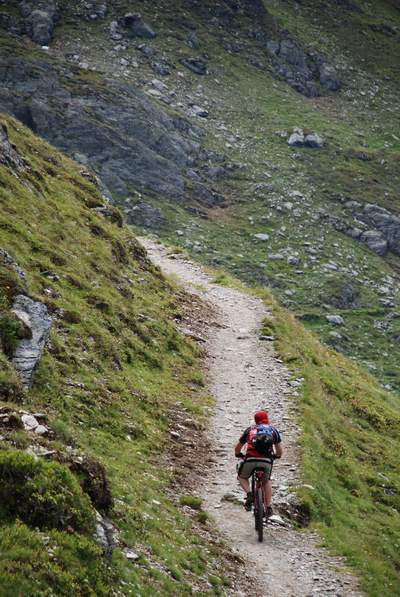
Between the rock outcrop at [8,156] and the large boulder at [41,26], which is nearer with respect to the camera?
the rock outcrop at [8,156]

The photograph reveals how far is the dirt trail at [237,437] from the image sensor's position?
13.3 m

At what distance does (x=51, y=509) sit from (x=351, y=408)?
20.7m

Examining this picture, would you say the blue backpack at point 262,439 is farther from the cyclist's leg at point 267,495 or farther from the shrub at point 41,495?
the shrub at point 41,495

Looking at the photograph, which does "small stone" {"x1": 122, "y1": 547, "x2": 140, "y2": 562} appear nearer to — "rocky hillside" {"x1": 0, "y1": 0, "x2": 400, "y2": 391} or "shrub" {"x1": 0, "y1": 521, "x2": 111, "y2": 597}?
"shrub" {"x1": 0, "y1": 521, "x2": 111, "y2": 597}

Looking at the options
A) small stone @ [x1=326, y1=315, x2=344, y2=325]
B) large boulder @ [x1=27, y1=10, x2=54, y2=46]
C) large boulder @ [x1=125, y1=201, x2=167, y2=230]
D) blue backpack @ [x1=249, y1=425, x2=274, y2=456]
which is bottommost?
small stone @ [x1=326, y1=315, x2=344, y2=325]

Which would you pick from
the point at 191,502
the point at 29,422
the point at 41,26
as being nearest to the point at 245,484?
the point at 191,502

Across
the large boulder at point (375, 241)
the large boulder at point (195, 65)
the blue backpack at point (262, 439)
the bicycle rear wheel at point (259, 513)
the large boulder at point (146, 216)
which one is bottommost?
the large boulder at point (375, 241)

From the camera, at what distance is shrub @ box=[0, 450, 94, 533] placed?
893 cm

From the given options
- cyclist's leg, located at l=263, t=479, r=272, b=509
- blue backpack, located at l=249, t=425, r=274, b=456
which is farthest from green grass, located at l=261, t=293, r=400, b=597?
blue backpack, located at l=249, t=425, r=274, b=456

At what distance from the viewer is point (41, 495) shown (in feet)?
29.9

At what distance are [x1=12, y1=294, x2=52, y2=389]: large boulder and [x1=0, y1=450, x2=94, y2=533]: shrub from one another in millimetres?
4552

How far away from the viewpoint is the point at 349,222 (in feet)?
264

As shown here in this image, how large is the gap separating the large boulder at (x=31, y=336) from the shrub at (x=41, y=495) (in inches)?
179

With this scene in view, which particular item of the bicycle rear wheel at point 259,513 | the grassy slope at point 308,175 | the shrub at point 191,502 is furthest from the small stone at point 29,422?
the grassy slope at point 308,175
